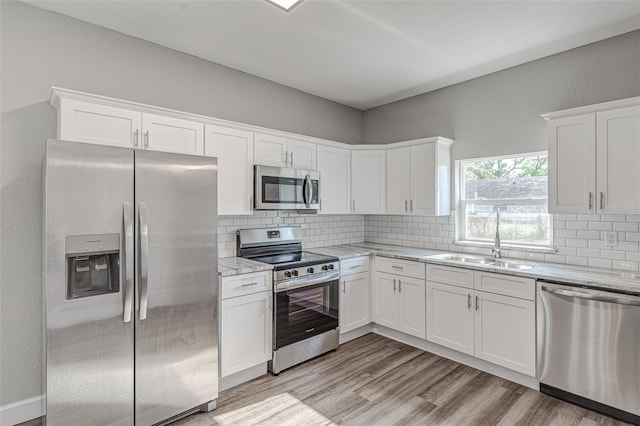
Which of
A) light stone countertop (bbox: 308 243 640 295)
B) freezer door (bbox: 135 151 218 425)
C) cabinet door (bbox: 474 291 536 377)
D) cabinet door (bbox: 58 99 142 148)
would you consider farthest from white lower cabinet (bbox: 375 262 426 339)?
cabinet door (bbox: 58 99 142 148)

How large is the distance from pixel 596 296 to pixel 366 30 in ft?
8.69

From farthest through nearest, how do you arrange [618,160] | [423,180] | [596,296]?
[423,180] < [618,160] < [596,296]

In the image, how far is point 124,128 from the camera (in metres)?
2.43

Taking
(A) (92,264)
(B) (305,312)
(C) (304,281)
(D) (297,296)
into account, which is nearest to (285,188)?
(C) (304,281)

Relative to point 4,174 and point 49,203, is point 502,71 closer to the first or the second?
point 49,203

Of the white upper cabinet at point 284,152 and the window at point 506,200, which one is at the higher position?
the white upper cabinet at point 284,152

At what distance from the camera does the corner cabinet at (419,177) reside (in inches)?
148

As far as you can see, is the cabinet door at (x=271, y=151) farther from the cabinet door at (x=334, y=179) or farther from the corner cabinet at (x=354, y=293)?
the corner cabinet at (x=354, y=293)

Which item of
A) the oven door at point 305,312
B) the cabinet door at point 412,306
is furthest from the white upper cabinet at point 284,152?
the cabinet door at point 412,306

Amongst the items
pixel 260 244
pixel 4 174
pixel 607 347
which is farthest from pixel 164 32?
pixel 607 347

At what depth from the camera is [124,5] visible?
7.91 ft

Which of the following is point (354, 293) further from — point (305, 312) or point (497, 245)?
point (497, 245)

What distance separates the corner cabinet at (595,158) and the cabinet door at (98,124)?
336 cm

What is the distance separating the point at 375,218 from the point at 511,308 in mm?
2231
